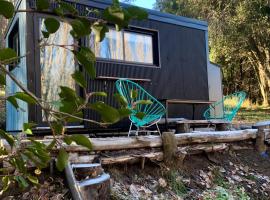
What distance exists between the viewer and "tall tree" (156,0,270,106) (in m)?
15.4

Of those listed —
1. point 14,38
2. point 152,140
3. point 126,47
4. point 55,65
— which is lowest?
point 152,140

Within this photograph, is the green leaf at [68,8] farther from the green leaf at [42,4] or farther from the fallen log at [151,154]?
the fallen log at [151,154]

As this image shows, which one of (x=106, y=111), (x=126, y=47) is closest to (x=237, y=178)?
(x=126, y=47)

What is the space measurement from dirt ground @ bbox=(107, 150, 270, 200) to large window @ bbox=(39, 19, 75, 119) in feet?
6.34

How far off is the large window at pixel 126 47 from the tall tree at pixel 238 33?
→ 795cm

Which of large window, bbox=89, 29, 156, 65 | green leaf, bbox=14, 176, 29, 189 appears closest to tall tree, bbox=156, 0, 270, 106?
large window, bbox=89, 29, 156, 65

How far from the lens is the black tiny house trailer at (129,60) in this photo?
5.31 metres

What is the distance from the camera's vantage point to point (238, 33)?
15.7m

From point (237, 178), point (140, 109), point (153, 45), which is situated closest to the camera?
point (237, 178)

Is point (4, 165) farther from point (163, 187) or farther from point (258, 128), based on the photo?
point (258, 128)

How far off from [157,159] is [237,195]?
0.82 metres

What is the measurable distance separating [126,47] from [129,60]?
199 millimetres

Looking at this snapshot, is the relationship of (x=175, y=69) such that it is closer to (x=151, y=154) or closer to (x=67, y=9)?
(x=151, y=154)

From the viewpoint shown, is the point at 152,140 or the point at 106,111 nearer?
the point at 106,111
